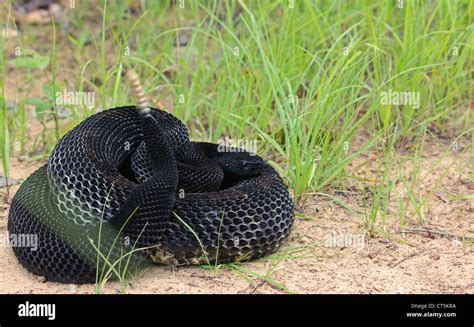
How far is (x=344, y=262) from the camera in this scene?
19.1 ft

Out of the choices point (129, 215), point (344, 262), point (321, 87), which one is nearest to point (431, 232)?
point (344, 262)

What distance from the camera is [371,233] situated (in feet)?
20.4

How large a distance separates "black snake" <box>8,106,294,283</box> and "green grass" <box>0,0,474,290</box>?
84cm

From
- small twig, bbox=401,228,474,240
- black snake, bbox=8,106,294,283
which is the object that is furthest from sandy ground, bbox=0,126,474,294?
black snake, bbox=8,106,294,283

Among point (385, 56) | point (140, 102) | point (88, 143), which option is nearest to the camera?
point (140, 102)

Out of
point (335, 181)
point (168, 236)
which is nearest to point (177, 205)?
point (168, 236)

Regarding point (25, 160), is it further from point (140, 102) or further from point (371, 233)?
point (371, 233)

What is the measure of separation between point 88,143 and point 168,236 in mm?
1063

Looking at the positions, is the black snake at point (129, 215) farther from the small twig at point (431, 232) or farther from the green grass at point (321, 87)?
the small twig at point (431, 232)

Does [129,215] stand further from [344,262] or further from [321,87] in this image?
[321,87]

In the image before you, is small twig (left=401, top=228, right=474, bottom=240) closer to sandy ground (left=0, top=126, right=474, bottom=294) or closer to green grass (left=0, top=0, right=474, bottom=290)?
sandy ground (left=0, top=126, right=474, bottom=294)

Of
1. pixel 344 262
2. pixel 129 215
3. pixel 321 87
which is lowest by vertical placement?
pixel 344 262

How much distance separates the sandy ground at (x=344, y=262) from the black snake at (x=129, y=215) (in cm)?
15

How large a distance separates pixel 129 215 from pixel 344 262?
1.67 metres
